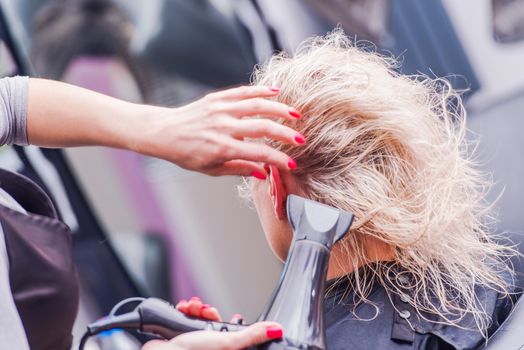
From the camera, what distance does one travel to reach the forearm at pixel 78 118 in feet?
3.22

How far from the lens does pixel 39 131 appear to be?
1050mm

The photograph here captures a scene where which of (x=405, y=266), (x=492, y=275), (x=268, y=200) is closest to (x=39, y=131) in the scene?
(x=268, y=200)

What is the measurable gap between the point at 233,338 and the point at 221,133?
263mm

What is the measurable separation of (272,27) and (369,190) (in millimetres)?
1710

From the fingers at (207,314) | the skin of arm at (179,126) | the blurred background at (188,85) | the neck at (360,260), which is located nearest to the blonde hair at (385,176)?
the neck at (360,260)

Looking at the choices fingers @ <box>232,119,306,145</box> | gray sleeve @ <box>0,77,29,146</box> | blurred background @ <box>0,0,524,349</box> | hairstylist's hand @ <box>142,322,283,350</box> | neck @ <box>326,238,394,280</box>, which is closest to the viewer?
hairstylist's hand @ <box>142,322,283,350</box>

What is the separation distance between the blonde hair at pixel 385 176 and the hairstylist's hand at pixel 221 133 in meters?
0.19

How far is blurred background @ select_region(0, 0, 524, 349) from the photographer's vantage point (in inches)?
87.4

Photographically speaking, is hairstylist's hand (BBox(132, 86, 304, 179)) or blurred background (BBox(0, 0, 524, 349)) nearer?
hairstylist's hand (BBox(132, 86, 304, 179))

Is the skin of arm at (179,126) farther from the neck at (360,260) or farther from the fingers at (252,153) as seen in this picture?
the neck at (360,260)

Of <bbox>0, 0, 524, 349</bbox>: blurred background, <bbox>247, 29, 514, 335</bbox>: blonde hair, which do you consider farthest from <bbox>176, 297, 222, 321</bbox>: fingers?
<bbox>0, 0, 524, 349</bbox>: blurred background

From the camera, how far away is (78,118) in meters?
1.02

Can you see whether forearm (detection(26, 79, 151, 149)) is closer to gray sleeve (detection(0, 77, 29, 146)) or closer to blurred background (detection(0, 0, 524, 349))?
gray sleeve (detection(0, 77, 29, 146))

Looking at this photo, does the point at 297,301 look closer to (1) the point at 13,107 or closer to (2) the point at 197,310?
(2) the point at 197,310
